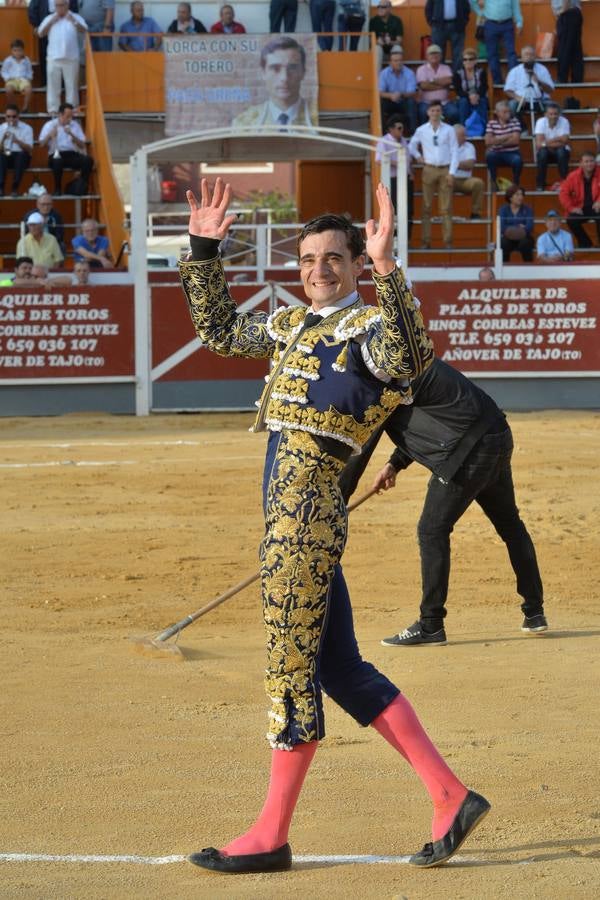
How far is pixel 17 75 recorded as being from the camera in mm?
21812

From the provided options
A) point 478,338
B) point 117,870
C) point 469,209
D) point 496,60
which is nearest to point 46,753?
point 117,870

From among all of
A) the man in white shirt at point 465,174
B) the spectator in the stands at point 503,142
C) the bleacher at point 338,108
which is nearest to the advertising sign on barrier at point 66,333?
the bleacher at point 338,108

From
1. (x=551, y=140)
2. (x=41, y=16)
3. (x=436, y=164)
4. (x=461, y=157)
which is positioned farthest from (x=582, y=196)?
(x=41, y=16)

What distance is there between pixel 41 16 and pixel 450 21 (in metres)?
6.06

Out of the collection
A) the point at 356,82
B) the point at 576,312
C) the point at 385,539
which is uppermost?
the point at 356,82

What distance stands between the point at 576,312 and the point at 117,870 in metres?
13.8

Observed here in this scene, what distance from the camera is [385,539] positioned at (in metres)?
9.99

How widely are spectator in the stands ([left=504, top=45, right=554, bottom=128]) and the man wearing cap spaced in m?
3.65

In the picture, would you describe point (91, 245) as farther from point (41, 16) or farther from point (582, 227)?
point (582, 227)

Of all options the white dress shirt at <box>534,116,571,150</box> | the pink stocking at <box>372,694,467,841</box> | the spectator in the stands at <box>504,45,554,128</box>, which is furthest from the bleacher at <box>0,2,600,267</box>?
the pink stocking at <box>372,694,467,841</box>

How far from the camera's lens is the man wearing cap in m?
18.8

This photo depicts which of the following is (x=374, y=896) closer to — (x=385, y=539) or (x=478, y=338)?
(x=385, y=539)

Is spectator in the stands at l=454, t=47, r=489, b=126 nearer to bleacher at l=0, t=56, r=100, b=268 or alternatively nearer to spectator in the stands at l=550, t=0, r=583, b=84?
spectator in the stands at l=550, t=0, r=583, b=84

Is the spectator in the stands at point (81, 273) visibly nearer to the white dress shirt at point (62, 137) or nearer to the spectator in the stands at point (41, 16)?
the white dress shirt at point (62, 137)
